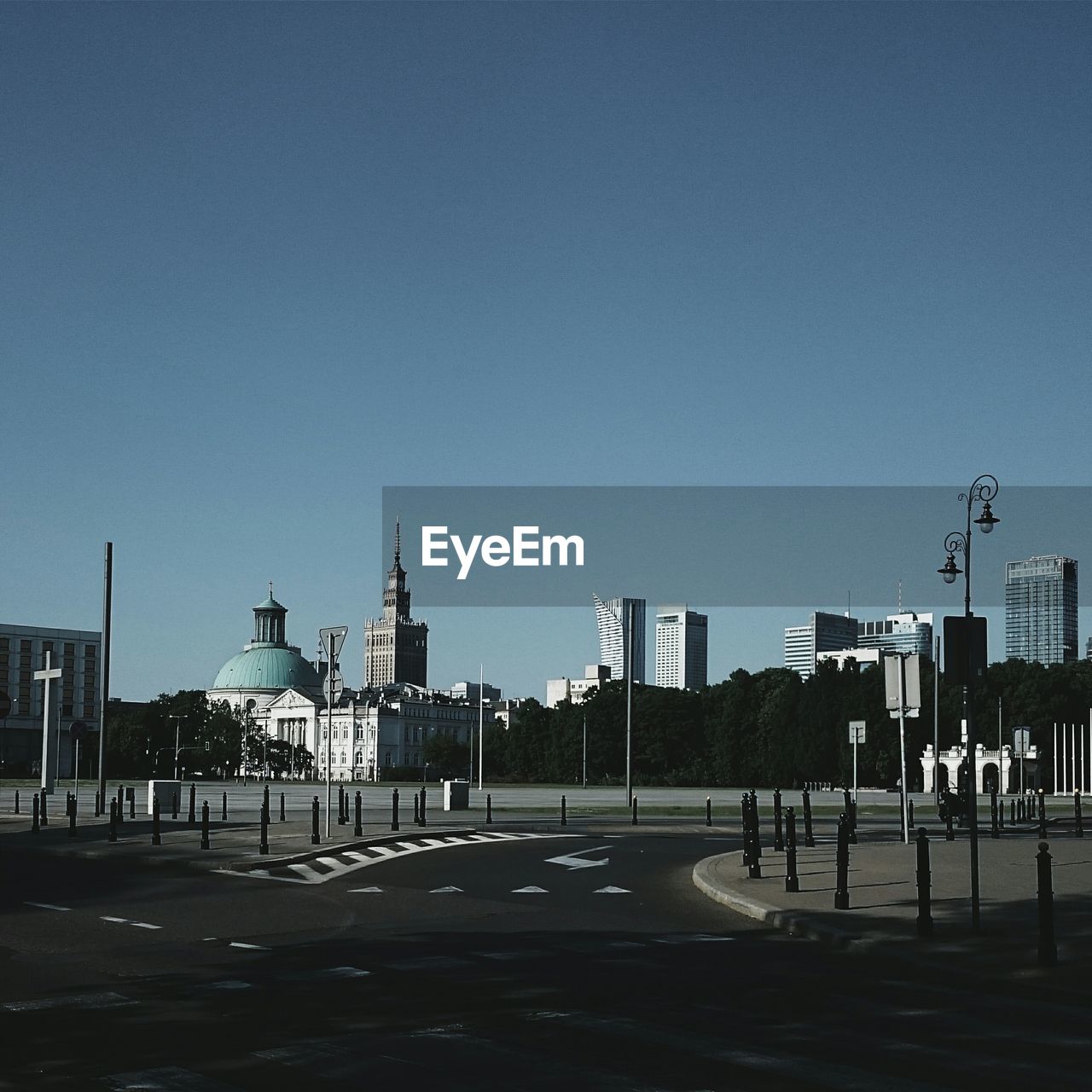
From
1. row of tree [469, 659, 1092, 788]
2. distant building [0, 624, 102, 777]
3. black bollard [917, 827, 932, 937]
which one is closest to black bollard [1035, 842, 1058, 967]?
black bollard [917, 827, 932, 937]

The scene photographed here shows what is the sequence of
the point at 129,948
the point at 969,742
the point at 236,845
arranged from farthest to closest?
the point at 236,845 → the point at 969,742 → the point at 129,948

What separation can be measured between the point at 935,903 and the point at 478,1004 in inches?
301

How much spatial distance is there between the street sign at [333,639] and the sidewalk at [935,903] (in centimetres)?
806

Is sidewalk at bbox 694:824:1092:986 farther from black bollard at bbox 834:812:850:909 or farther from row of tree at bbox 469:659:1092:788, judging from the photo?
row of tree at bbox 469:659:1092:788

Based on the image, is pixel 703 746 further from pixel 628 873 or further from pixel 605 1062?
pixel 605 1062

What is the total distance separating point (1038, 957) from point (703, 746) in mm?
124380

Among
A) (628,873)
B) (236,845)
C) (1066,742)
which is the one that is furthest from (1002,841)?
(1066,742)

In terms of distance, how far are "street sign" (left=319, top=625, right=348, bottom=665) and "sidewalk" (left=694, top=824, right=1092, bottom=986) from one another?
806 cm

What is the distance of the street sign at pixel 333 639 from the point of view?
26.9m

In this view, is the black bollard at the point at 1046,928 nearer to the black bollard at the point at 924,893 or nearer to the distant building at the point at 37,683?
the black bollard at the point at 924,893

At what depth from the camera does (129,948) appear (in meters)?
13.2

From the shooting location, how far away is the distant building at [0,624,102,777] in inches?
6156

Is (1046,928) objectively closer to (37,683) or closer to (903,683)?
(903,683)

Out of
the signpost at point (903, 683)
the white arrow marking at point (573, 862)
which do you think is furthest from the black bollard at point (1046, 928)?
the signpost at point (903, 683)
